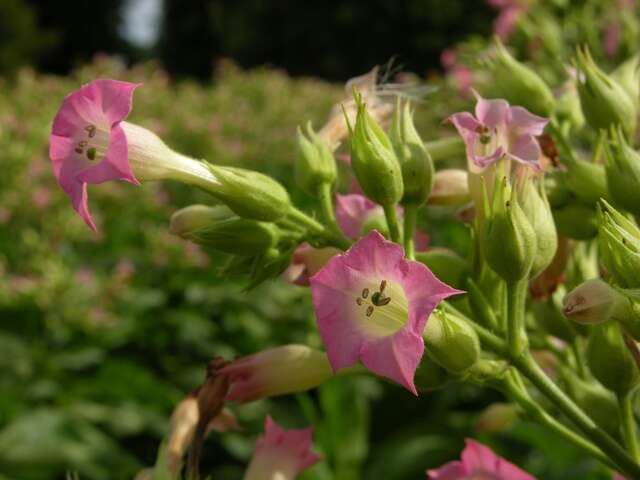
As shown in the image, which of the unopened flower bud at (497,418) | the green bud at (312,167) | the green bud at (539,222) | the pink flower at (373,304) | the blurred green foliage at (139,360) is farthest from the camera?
the blurred green foliage at (139,360)

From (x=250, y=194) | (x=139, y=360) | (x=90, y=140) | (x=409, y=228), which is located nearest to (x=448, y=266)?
(x=409, y=228)

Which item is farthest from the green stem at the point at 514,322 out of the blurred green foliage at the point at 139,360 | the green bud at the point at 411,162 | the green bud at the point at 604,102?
the blurred green foliage at the point at 139,360

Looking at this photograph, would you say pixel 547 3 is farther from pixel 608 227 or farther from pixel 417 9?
pixel 417 9

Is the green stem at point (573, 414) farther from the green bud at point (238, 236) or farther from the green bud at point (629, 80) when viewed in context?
the green bud at point (629, 80)

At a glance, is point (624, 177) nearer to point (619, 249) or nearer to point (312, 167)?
point (619, 249)

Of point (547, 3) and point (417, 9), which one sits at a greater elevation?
point (547, 3)

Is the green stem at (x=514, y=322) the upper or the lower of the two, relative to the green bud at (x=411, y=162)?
lower

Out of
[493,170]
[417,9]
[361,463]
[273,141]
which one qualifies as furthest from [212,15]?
[493,170]

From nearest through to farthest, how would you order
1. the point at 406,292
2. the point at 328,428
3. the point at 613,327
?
the point at 406,292, the point at 613,327, the point at 328,428
